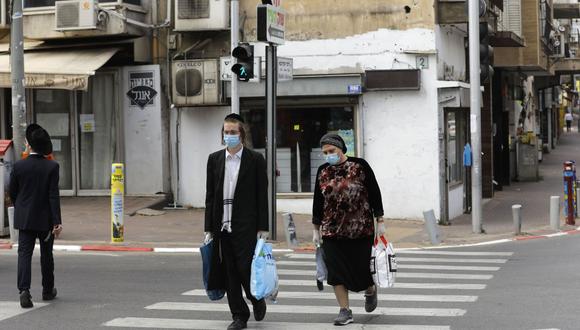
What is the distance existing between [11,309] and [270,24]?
25.8ft

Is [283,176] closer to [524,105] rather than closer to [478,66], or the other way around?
[478,66]

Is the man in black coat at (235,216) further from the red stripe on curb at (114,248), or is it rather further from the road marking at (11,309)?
the red stripe on curb at (114,248)

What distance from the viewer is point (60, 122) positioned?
2266 cm

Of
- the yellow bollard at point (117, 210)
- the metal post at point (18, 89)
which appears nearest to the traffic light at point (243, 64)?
the yellow bollard at point (117, 210)

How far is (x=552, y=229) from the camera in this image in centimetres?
1894

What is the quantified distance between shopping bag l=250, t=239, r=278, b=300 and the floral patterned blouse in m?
0.71

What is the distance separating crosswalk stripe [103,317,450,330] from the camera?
8664mm

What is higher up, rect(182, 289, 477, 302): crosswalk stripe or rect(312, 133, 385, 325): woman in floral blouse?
rect(312, 133, 385, 325): woman in floral blouse

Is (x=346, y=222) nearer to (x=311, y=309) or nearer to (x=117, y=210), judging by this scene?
(x=311, y=309)

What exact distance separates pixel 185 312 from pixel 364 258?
2070 mm

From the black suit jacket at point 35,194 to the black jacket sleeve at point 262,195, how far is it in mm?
2662

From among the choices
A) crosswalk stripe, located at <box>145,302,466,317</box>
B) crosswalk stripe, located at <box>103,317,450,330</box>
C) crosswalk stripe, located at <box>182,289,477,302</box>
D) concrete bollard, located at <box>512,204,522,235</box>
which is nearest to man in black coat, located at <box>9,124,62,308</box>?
crosswalk stripe, located at <box>145,302,466,317</box>

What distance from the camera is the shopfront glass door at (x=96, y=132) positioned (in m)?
22.3

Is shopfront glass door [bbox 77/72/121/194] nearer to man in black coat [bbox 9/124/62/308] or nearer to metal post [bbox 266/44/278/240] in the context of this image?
metal post [bbox 266/44/278/240]
